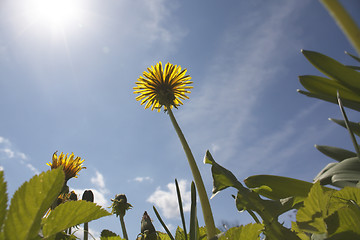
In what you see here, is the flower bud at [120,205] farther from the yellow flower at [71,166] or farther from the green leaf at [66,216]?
the green leaf at [66,216]

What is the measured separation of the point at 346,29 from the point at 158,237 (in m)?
0.47

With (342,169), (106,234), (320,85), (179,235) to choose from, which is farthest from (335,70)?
(106,234)

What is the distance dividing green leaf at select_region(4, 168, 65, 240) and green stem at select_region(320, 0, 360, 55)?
8.0 inches

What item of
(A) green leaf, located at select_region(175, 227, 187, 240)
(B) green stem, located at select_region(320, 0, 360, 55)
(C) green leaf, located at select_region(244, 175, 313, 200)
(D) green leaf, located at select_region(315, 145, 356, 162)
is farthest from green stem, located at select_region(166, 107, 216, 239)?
(D) green leaf, located at select_region(315, 145, 356, 162)

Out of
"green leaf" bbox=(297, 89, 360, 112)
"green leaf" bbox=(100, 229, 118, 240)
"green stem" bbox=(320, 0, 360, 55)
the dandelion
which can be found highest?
the dandelion

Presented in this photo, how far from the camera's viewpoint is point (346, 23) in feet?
0.40

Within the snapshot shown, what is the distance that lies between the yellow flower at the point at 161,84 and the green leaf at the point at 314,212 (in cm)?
87

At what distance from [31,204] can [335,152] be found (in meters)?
1.47

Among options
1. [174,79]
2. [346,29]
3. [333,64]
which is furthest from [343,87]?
[346,29]

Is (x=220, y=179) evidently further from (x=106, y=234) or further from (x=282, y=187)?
(x=282, y=187)

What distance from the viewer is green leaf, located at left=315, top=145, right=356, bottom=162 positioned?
1332 millimetres

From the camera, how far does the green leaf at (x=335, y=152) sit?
52.4 inches

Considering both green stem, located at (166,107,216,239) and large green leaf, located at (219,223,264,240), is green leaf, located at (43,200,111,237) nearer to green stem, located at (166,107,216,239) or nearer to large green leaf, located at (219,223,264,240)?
large green leaf, located at (219,223,264,240)

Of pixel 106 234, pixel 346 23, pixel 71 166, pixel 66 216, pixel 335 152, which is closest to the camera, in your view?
pixel 346 23
